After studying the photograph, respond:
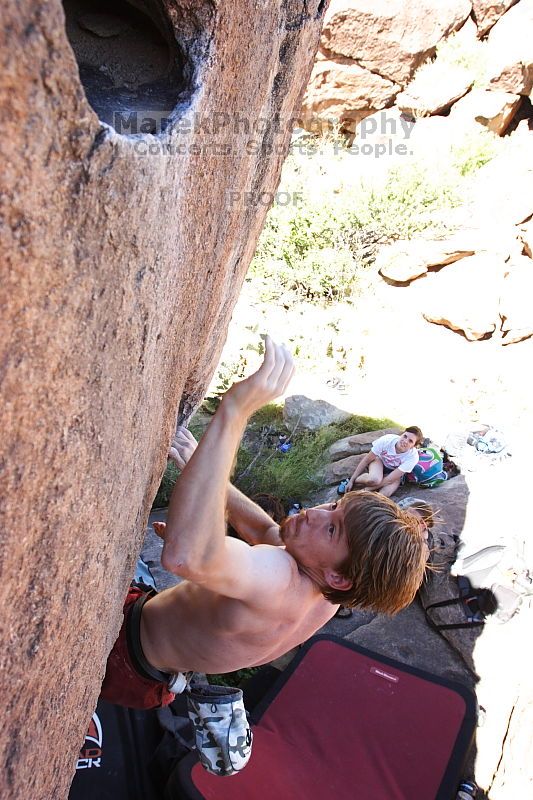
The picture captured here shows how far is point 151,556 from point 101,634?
10.6 ft

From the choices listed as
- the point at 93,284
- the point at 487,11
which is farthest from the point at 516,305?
the point at 93,284

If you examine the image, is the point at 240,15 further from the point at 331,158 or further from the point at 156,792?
the point at 331,158

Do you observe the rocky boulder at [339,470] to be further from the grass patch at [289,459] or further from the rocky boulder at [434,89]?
the rocky boulder at [434,89]

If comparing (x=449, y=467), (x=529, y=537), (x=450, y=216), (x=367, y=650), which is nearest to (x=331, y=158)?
(x=450, y=216)

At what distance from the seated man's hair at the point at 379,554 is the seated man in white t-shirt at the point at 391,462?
13.0 ft

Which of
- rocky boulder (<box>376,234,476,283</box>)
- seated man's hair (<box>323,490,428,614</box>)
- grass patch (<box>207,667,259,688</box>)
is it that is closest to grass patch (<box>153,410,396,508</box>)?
grass patch (<box>207,667,259,688</box>)

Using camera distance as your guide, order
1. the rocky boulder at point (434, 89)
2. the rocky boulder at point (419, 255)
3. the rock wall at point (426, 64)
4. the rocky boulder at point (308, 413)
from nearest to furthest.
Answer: the rocky boulder at point (308, 413)
the rocky boulder at point (419, 255)
the rock wall at point (426, 64)
the rocky boulder at point (434, 89)

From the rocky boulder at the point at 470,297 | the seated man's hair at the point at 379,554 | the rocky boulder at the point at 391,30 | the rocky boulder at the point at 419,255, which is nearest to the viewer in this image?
the seated man's hair at the point at 379,554

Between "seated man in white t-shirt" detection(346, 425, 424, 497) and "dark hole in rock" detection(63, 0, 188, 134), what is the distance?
4.53m

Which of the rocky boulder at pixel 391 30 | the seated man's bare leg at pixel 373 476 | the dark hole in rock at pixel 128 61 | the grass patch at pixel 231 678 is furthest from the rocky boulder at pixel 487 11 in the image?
the dark hole in rock at pixel 128 61

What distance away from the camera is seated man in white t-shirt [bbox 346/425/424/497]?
5.67 m

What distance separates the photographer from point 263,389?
59.6 inches

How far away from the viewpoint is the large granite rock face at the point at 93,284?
774 millimetres

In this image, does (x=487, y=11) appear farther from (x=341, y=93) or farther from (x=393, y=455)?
(x=393, y=455)
